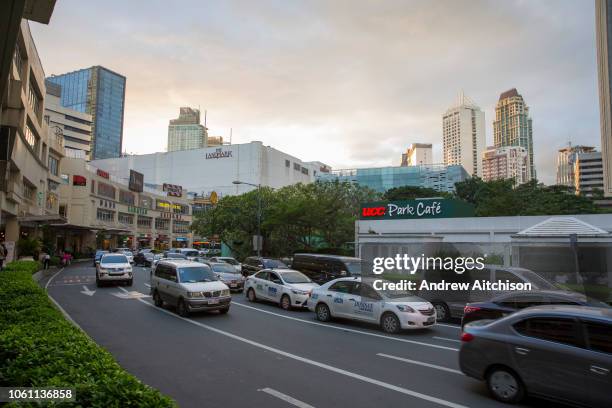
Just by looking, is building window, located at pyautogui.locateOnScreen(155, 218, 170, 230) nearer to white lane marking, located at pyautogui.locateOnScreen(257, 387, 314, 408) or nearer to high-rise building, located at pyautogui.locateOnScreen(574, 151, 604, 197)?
white lane marking, located at pyautogui.locateOnScreen(257, 387, 314, 408)

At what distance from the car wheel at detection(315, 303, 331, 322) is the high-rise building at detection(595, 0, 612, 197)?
183ft

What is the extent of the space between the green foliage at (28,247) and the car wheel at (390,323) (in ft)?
105

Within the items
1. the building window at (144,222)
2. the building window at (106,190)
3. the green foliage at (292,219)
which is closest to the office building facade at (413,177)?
the building window at (144,222)

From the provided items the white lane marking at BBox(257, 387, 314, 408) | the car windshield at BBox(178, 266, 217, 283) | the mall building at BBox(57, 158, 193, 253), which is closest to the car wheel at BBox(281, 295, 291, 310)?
the car windshield at BBox(178, 266, 217, 283)

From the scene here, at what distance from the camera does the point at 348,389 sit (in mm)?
7113

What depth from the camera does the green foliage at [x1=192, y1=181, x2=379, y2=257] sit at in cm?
3603

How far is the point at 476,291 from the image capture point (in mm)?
15352

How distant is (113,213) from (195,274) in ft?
211

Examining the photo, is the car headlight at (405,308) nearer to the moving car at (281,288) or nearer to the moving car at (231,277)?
the moving car at (281,288)

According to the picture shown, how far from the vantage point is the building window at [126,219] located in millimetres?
76025

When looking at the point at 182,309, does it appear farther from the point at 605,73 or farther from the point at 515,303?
the point at 605,73

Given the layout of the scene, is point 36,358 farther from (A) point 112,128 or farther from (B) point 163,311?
(A) point 112,128

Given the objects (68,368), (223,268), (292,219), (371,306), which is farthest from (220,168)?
(68,368)

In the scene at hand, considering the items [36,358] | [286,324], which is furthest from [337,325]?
[36,358]
